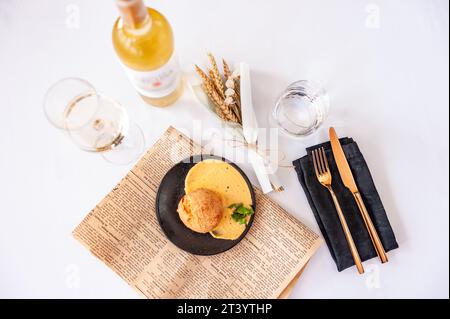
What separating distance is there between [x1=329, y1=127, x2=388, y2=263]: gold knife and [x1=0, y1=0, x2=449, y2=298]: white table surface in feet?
0.15

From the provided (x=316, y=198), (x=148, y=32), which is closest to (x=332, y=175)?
(x=316, y=198)

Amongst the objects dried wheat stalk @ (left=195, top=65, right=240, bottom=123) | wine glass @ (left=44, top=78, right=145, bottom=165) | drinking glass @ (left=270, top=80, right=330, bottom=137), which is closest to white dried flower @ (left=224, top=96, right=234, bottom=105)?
dried wheat stalk @ (left=195, top=65, right=240, bottom=123)

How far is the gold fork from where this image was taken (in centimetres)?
75

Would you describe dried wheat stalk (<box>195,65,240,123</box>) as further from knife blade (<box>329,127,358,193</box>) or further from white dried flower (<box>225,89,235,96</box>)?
knife blade (<box>329,127,358,193</box>)

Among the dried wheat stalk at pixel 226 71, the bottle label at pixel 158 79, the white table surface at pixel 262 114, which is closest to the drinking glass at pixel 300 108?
the white table surface at pixel 262 114

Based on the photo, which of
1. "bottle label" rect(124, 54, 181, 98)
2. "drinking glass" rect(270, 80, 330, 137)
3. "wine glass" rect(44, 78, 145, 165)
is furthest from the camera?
"drinking glass" rect(270, 80, 330, 137)

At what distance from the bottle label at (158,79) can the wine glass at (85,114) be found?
0.33ft

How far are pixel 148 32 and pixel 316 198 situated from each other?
50 cm

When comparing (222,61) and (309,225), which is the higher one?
(222,61)

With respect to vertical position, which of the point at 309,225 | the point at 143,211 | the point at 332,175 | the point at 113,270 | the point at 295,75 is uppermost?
the point at 295,75

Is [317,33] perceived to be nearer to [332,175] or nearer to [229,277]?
[332,175]

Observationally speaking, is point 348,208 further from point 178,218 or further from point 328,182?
point 178,218
